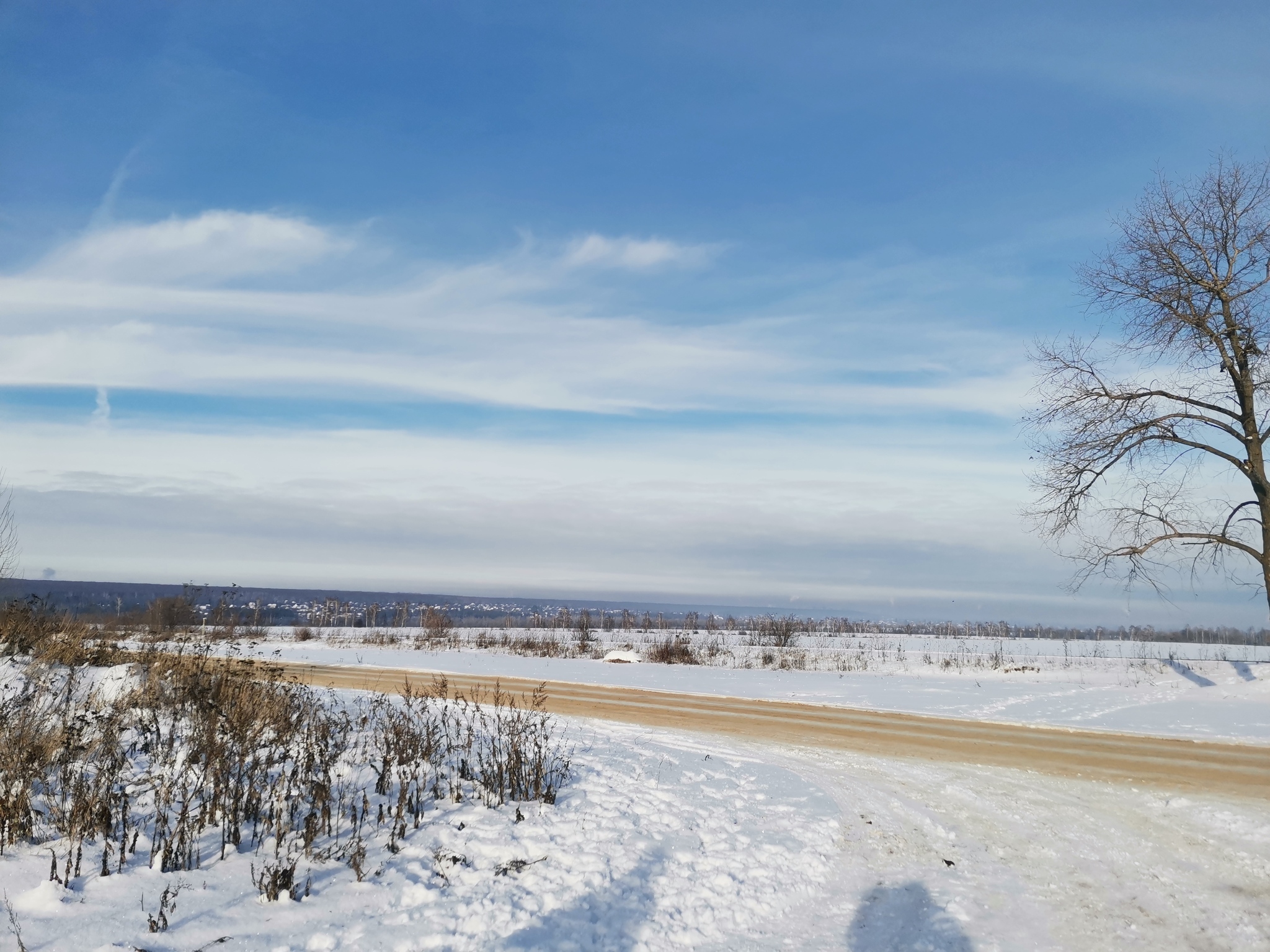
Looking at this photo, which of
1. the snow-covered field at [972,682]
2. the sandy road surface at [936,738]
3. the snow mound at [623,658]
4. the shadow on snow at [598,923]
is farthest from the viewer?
the snow mound at [623,658]

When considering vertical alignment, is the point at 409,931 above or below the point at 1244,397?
below

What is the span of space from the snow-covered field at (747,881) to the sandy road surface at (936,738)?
1763 millimetres

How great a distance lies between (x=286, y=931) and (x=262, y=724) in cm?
436

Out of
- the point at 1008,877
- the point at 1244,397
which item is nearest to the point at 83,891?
the point at 1008,877

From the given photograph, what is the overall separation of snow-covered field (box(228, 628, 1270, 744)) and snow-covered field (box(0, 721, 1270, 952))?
25.7ft

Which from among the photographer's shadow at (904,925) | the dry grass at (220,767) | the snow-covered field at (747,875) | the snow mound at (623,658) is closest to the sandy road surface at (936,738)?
the snow-covered field at (747,875)

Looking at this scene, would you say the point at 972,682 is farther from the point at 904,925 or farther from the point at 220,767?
the point at 220,767

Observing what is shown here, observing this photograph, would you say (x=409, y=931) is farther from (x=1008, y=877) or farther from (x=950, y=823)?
(x=950, y=823)

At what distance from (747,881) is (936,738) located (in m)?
8.40

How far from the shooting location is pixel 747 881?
21.9ft

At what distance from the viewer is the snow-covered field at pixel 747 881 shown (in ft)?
16.9

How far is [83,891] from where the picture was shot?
514 cm

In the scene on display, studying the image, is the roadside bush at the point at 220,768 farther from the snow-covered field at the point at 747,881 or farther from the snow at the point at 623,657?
the snow at the point at 623,657

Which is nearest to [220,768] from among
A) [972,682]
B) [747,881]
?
[747,881]
